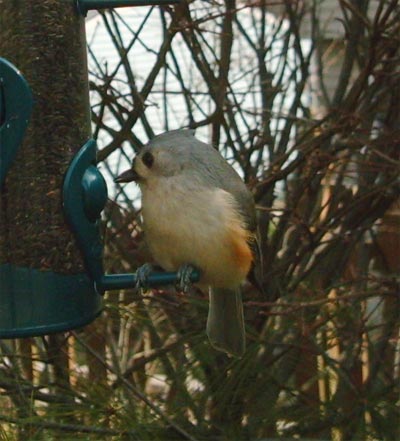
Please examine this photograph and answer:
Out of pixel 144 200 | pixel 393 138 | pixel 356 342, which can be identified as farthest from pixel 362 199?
pixel 144 200

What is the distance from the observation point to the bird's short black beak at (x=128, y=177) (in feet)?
10.6

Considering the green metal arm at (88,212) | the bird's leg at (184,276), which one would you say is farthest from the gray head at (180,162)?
the bird's leg at (184,276)

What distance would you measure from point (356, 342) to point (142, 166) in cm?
162

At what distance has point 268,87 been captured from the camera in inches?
195

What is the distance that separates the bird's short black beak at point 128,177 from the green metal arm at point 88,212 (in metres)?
0.05

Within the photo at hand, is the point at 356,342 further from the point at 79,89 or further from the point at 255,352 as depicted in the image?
the point at 79,89

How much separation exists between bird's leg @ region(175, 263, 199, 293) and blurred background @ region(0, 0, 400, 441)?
1.78ft

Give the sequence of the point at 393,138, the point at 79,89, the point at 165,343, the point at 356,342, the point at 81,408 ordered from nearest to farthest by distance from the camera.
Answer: the point at 79,89
the point at 81,408
the point at 393,138
the point at 356,342
the point at 165,343

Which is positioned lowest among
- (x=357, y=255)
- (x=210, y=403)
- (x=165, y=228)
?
(x=210, y=403)

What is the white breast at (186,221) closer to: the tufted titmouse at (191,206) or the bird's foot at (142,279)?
the tufted titmouse at (191,206)

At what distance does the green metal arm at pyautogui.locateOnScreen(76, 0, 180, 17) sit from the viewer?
9.97 ft

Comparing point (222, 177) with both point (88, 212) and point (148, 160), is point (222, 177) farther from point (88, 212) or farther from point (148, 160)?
point (88, 212)

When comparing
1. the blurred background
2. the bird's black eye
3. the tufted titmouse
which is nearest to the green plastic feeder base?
the tufted titmouse

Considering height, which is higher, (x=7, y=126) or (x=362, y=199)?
(x=7, y=126)
